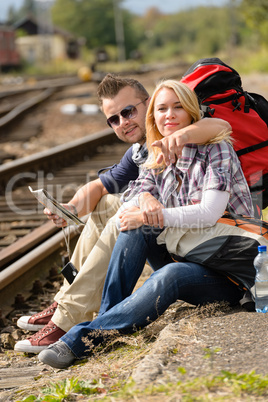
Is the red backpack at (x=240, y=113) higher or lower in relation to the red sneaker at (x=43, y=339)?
higher

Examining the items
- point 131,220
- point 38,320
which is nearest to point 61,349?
point 38,320

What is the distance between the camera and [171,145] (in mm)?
3287

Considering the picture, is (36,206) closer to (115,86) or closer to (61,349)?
(115,86)

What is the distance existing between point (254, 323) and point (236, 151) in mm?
1065

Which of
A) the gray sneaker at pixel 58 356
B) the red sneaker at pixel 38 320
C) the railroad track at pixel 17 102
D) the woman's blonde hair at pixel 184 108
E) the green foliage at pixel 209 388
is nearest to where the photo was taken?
the green foliage at pixel 209 388

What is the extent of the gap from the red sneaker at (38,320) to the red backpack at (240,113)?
140 centimetres

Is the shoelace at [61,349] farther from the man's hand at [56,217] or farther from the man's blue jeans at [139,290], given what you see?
the man's hand at [56,217]

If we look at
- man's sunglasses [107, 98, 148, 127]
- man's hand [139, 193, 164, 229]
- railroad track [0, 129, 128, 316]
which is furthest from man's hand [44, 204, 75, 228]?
railroad track [0, 129, 128, 316]

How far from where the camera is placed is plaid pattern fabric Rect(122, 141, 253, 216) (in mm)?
3277

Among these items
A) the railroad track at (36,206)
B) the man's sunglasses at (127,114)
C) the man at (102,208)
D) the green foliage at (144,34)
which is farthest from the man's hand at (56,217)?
the green foliage at (144,34)

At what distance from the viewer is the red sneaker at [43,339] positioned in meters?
3.46

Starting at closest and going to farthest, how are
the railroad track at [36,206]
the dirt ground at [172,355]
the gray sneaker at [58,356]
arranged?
the dirt ground at [172,355] → the gray sneaker at [58,356] → the railroad track at [36,206]

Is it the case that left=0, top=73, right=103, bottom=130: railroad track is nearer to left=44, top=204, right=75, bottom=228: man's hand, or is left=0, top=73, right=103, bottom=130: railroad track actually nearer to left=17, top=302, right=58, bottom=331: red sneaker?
left=44, top=204, right=75, bottom=228: man's hand

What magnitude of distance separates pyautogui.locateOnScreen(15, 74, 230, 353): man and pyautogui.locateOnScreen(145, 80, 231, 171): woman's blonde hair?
91mm
